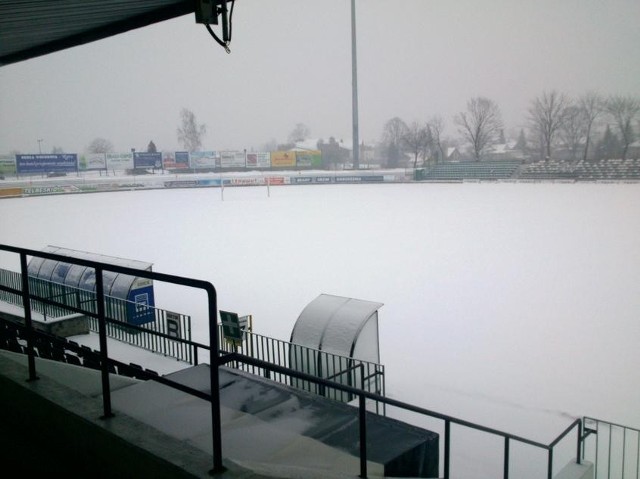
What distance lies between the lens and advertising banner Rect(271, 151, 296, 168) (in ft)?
223

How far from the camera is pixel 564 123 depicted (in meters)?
61.2

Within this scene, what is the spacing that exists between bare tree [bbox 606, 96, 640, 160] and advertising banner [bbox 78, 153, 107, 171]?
2055 inches

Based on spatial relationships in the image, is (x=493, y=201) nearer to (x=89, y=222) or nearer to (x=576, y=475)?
(x=89, y=222)

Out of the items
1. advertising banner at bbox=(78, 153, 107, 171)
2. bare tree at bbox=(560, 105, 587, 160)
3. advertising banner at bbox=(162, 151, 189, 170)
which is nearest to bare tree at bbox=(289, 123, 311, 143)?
advertising banner at bbox=(162, 151, 189, 170)

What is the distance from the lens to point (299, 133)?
10431 centimetres

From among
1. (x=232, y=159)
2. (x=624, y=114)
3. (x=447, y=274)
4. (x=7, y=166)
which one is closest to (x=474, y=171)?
(x=624, y=114)

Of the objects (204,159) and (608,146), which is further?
(204,159)

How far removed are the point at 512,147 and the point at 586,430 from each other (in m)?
64.0

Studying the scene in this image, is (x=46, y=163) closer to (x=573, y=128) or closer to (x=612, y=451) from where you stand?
(x=612, y=451)

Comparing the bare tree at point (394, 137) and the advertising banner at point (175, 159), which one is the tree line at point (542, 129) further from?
the advertising banner at point (175, 159)

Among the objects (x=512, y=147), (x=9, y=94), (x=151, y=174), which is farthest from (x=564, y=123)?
(x=9, y=94)

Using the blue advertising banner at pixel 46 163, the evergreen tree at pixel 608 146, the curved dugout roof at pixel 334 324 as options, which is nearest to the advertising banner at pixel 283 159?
the blue advertising banner at pixel 46 163

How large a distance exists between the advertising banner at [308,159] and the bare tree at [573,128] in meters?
28.9

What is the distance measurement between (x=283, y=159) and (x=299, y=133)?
3721 centimetres
